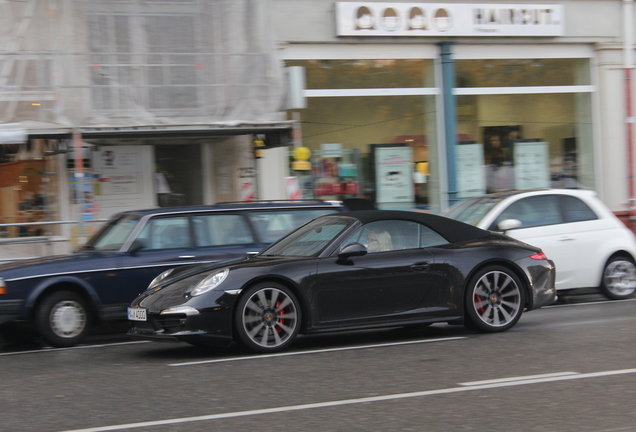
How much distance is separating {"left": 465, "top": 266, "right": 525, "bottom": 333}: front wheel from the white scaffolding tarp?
7053 millimetres

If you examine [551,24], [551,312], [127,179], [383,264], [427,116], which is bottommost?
[551,312]

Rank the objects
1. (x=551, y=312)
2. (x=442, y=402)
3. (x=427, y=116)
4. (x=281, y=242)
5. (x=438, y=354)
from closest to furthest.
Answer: (x=442, y=402)
(x=438, y=354)
(x=281, y=242)
(x=551, y=312)
(x=427, y=116)

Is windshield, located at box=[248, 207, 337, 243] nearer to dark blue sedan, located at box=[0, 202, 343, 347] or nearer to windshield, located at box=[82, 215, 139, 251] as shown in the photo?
dark blue sedan, located at box=[0, 202, 343, 347]

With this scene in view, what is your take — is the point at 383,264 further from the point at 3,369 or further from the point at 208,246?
the point at 3,369

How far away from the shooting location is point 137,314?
7781 millimetres

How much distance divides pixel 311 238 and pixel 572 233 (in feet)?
14.9

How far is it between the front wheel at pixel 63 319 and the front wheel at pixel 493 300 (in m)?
4.06

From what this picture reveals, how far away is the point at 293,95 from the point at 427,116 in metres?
3.72

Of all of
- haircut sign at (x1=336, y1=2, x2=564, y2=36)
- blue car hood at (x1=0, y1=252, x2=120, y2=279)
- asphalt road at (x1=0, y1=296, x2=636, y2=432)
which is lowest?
asphalt road at (x1=0, y1=296, x2=636, y2=432)

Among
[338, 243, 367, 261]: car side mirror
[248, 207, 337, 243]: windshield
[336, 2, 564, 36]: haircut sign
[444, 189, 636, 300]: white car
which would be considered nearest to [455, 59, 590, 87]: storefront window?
[336, 2, 564, 36]: haircut sign

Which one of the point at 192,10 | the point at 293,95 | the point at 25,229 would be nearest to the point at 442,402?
the point at 25,229

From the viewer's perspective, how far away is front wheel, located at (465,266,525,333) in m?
8.26

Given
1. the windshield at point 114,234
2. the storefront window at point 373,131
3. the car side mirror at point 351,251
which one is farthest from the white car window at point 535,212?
the storefront window at point 373,131

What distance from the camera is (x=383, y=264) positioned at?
26.0 ft
